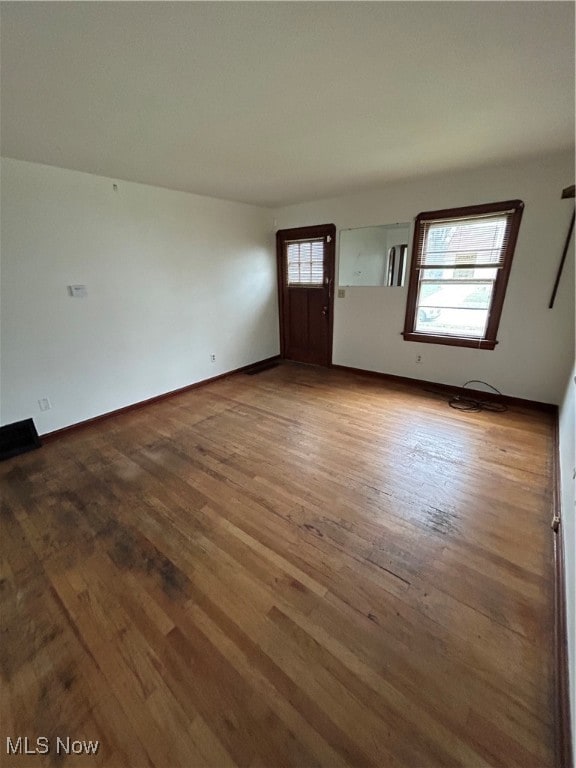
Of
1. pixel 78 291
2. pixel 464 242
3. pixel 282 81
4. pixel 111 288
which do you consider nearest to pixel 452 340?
pixel 464 242

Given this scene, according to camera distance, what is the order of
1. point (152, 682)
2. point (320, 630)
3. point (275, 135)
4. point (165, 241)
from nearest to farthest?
point (152, 682) < point (320, 630) < point (275, 135) < point (165, 241)

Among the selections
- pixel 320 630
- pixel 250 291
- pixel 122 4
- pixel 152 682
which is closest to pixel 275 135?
pixel 122 4

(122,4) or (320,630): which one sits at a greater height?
(122,4)

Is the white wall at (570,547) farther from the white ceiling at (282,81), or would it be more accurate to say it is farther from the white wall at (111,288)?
the white wall at (111,288)

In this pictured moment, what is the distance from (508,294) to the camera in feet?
10.4

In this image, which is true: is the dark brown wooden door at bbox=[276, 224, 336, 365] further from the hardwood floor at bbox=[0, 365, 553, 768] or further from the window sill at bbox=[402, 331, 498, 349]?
the hardwood floor at bbox=[0, 365, 553, 768]

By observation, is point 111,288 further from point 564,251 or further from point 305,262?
point 564,251

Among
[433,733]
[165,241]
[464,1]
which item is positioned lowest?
[433,733]

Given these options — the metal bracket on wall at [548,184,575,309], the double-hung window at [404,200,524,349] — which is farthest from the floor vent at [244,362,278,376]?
the metal bracket on wall at [548,184,575,309]

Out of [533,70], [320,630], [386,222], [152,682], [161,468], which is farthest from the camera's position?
[386,222]

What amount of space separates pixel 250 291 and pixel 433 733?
183 inches

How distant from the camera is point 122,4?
3.48 ft

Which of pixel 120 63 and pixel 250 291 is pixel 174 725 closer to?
pixel 120 63

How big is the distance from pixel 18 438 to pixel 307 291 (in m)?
4.03
